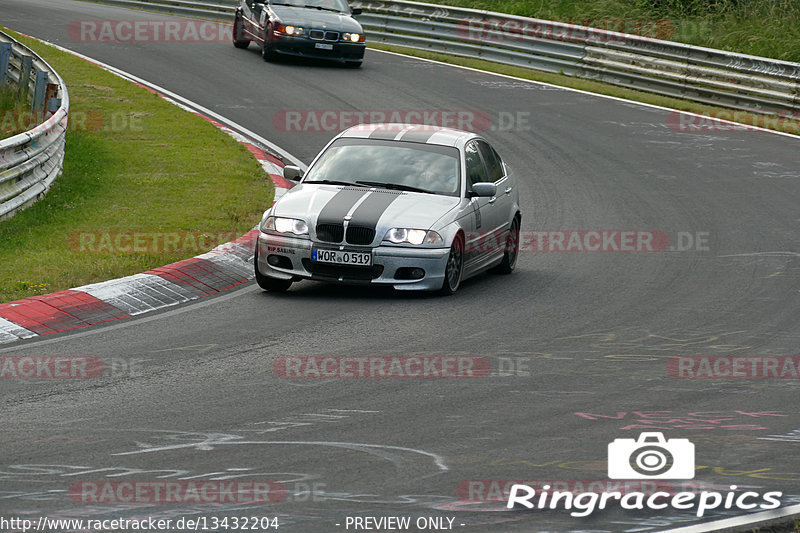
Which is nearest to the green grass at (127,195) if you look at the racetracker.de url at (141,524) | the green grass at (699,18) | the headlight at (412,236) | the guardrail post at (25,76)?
the guardrail post at (25,76)

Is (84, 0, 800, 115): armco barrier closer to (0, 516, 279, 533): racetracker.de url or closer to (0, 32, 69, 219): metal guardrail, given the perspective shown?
(0, 32, 69, 219): metal guardrail

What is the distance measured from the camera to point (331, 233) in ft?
38.3

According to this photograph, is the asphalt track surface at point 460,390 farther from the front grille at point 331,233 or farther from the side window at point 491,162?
the side window at point 491,162

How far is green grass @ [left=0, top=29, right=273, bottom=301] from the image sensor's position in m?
11.9

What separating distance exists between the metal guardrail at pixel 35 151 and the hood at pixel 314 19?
7946 mm

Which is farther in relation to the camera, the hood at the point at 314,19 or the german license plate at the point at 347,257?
the hood at the point at 314,19

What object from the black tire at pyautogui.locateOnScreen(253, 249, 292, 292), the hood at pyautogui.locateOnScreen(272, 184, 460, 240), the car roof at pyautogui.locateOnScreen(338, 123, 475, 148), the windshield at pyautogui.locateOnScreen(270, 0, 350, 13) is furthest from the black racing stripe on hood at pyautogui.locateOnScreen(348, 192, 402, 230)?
the windshield at pyautogui.locateOnScreen(270, 0, 350, 13)

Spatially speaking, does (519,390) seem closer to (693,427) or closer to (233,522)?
(693,427)

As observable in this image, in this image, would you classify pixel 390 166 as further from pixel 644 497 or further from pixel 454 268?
pixel 644 497

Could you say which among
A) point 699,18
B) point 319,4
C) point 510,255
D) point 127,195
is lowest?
point 127,195

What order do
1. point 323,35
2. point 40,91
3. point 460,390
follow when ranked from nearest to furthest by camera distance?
1. point 460,390
2. point 40,91
3. point 323,35

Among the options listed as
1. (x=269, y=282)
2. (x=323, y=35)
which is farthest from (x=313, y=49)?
(x=269, y=282)

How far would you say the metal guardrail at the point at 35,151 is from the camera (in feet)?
45.1

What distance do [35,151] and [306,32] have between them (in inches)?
485
